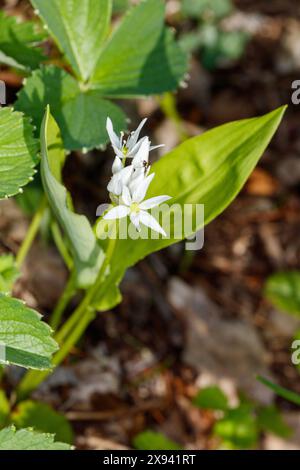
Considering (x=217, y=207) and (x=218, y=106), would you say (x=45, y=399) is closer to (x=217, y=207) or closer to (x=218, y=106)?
(x=217, y=207)

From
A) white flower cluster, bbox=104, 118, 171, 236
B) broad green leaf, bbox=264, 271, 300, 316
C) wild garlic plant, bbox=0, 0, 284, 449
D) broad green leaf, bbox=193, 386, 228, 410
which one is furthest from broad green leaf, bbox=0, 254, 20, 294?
broad green leaf, bbox=264, 271, 300, 316

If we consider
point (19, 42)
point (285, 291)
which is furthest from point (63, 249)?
point (285, 291)

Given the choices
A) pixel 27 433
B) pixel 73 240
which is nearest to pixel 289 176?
pixel 73 240

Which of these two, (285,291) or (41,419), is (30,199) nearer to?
(41,419)

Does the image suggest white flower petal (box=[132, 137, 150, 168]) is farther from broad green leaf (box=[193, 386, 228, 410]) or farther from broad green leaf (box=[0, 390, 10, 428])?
broad green leaf (box=[193, 386, 228, 410])

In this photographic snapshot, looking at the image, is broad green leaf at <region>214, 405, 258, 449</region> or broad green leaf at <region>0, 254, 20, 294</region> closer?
broad green leaf at <region>0, 254, 20, 294</region>

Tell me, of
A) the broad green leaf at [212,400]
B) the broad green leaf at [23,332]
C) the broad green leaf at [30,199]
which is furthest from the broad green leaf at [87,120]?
the broad green leaf at [212,400]
